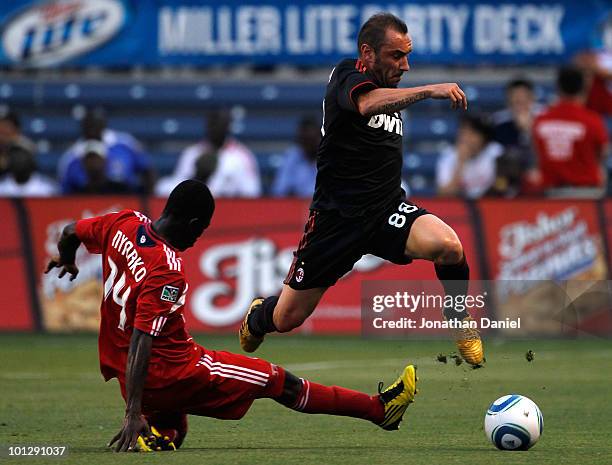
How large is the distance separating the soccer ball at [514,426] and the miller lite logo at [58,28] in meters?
12.1

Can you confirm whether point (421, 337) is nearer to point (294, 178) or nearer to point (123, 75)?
point (294, 178)

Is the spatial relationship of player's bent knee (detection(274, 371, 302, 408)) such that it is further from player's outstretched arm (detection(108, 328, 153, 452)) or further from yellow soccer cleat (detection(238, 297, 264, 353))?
yellow soccer cleat (detection(238, 297, 264, 353))

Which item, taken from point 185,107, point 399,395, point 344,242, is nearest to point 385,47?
point 344,242

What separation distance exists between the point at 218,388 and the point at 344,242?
1.53m

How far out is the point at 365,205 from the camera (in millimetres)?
8211

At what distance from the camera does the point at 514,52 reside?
721 inches

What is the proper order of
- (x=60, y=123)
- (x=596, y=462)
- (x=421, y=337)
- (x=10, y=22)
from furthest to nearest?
(x=60, y=123) < (x=10, y=22) < (x=421, y=337) < (x=596, y=462)

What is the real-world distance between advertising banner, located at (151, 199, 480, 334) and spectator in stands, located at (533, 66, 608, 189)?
3.87 feet

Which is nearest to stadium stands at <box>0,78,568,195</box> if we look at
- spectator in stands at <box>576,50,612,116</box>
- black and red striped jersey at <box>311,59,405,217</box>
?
spectator in stands at <box>576,50,612,116</box>

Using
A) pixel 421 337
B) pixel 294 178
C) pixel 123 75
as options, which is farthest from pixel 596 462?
pixel 123 75

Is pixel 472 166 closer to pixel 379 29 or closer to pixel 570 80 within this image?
pixel 570 80

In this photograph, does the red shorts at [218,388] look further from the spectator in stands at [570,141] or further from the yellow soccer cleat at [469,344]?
the spectator in stands at [570,141]

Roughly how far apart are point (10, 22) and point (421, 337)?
11449 millimetres

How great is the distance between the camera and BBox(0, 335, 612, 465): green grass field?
6828mm
